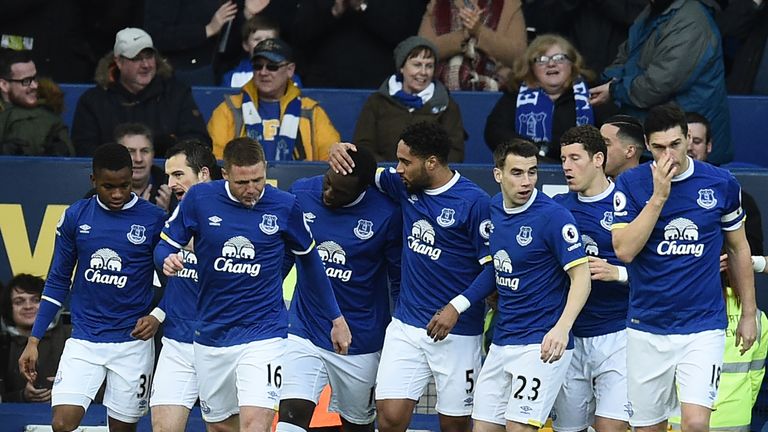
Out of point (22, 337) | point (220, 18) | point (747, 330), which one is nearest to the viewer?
point (747, 330)

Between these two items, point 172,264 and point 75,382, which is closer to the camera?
point 172,264

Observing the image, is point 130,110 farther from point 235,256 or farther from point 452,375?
point 452,375

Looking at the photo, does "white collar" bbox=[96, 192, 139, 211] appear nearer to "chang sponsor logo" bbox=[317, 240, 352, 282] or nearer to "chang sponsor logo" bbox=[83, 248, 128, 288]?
"chang sponsor logo" bbox=[83, 248, 128, 288]

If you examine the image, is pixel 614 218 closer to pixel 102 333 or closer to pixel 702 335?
pixel 702 335

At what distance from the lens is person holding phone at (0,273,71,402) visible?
11461 millimetres

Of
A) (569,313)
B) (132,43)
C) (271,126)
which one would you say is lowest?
(569,313)

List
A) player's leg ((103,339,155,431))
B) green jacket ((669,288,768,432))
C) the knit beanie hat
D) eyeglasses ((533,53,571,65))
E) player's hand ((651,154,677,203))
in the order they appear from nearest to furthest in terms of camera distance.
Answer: player's hand ((651,154,677,203))
player's leg ((103,339,155,431))
green jacket ((669,288,768,432))
eyeglasses ((533,53,571,65))
the knit beanie hat

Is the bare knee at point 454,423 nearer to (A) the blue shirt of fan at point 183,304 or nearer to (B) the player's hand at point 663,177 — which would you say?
(A) the blue shirt of fan at point 183,304

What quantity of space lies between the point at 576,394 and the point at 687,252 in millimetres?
1281

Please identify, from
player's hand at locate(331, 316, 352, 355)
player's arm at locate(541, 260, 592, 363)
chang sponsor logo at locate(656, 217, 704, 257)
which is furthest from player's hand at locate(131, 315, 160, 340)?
chang sponsor logo at locate(656, 217, 704, 257)

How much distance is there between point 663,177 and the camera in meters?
8.80

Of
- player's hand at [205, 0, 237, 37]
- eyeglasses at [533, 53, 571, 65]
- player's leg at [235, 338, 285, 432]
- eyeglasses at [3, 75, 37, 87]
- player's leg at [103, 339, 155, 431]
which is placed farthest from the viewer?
player's hand at [205, 0, 237, 37]

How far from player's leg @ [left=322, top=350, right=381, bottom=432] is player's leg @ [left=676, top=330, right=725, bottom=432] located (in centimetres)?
209

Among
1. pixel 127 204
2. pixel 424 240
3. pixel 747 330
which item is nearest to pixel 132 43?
pixel 127 204
